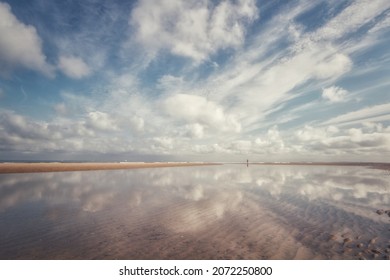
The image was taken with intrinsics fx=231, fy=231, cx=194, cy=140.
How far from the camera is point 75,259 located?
287 inches

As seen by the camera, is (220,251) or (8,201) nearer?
(220,251)

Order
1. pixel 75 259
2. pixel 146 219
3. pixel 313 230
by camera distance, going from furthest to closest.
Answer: pixel 146 219 < pixel 313 230 < pixel 75 259

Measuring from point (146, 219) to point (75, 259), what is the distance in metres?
4.80

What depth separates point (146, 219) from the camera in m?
11.9

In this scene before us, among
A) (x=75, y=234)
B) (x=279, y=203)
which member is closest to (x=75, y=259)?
(x=75, y=234)

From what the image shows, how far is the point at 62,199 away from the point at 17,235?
7627mm
